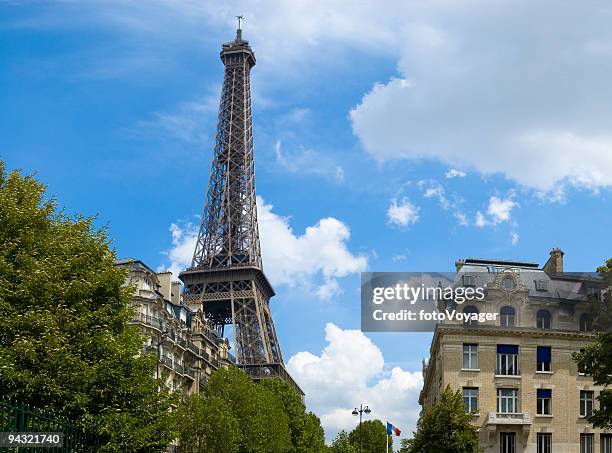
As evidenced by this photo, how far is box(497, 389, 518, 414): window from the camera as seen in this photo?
72.1m

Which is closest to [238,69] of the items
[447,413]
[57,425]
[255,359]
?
[255,359]

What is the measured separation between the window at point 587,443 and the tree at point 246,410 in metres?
26.7

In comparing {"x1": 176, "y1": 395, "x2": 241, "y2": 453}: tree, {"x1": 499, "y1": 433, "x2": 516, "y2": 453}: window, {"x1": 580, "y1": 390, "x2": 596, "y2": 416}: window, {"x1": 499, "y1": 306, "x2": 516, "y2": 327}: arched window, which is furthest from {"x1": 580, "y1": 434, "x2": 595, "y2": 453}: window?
{"x1": 176, "y1": 395, "x2": 241, "y2": 453}: tree

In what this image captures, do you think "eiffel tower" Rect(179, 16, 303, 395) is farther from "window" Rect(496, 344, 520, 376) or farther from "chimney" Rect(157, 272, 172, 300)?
"window" Rect(496, 344, 520, 376)

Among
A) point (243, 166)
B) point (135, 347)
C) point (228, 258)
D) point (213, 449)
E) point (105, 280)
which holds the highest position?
point (243, 166)

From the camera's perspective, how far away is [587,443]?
72.1m

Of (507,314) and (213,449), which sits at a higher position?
(507,314)

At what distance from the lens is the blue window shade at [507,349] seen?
73438 millimetres

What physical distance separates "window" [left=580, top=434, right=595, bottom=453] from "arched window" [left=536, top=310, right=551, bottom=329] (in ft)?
30.5

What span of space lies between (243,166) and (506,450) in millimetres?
108487

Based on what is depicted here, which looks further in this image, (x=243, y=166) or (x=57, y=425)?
(x=243, y=166)

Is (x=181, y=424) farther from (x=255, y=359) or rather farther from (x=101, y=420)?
(x=255, y=359)

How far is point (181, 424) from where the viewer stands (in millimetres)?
Answer: 69562

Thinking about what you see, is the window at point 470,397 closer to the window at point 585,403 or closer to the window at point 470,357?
the window at point 470,357
